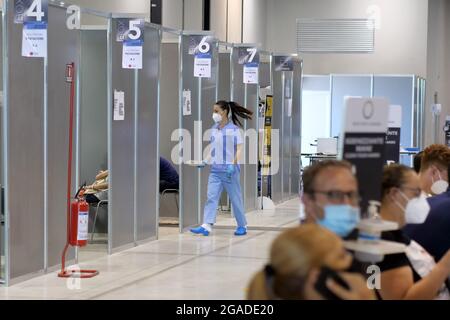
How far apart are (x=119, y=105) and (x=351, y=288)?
679 centimetres

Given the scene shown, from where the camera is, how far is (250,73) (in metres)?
12.8

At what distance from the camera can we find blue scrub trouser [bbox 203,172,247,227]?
10664 mm

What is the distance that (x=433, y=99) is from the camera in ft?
73.2

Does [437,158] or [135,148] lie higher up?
[437,158]

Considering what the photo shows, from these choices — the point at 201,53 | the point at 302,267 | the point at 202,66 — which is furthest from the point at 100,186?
the point at 302,267

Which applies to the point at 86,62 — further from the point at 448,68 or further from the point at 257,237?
the point at 448,68

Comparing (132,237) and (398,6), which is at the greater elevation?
(398,6)

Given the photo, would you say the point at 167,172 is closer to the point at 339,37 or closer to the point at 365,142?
the point at 365,142

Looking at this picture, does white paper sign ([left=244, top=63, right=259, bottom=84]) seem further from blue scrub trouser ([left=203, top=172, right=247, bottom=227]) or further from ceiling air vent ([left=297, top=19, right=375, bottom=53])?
ceiling air vent ([left=297, top=19, right=375, bottom=53])

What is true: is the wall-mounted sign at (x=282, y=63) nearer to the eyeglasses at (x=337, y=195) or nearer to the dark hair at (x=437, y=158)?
the dark hair at (x=437, y=158)

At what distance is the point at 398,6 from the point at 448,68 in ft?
11.7
